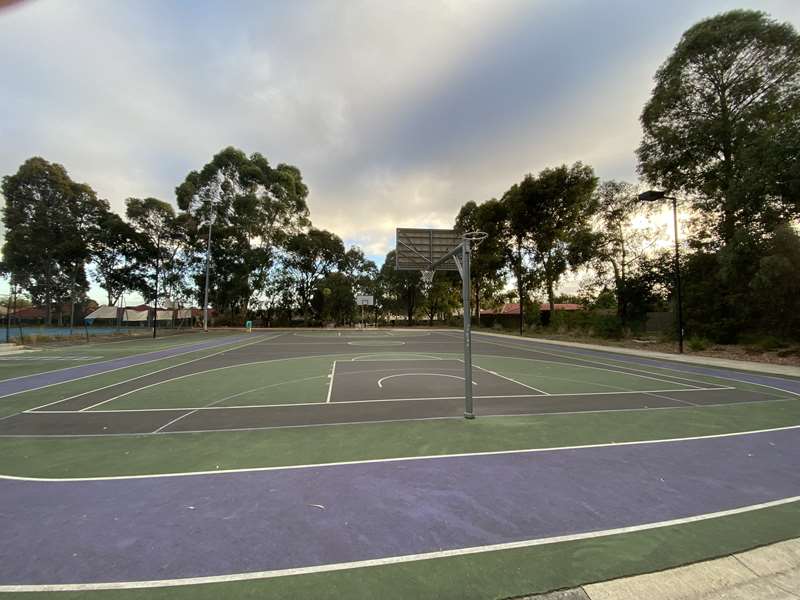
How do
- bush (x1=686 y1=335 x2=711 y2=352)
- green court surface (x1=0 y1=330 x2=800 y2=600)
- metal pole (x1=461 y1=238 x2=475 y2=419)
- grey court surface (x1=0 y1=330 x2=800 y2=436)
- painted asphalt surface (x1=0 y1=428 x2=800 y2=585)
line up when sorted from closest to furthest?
green court surface (x1=0 y1=330 x2=800 y2=600), painted asphalt surface (x1=0 y1=428 x2=800 y2=585), metal pole (x1=461 y1=238 x2=475 y2=419), grey court surface (x1=0 y1=330 x2=800 y2=436), bush (x1=686 y1=335 x2=711 y2=352)

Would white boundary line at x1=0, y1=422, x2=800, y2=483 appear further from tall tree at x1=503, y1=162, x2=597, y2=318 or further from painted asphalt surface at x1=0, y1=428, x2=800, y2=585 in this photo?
tall tree at x1=503, y1=162, x2=597, y2=318

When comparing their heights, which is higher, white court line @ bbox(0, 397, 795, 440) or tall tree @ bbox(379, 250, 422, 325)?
tall tree @ bbox(379, 250, 422, 325)

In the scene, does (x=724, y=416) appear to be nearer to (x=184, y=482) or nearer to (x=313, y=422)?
(x=313, y=422)

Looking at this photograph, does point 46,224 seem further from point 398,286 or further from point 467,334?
point 467,334

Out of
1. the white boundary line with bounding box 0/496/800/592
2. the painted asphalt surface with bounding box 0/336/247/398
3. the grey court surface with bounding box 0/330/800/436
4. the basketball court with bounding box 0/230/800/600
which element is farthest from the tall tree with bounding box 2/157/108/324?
the white boundary line with bounding box 0/496/800/592

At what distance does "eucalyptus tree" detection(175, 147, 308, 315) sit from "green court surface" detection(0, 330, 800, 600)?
34.8 metres

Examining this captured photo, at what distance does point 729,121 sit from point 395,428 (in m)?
28.4

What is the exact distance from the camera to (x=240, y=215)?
45.0 m

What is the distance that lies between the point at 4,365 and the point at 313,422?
1683cm

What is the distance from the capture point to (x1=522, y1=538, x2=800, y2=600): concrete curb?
2.40 m

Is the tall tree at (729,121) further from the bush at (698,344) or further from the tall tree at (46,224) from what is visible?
the tall tree at (46,224)

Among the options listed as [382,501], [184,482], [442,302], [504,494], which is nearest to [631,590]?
[504,494]

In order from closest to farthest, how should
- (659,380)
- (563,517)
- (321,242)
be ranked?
(563,517), (659,380), (321,242)

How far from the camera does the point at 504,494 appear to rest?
3.82 metres
